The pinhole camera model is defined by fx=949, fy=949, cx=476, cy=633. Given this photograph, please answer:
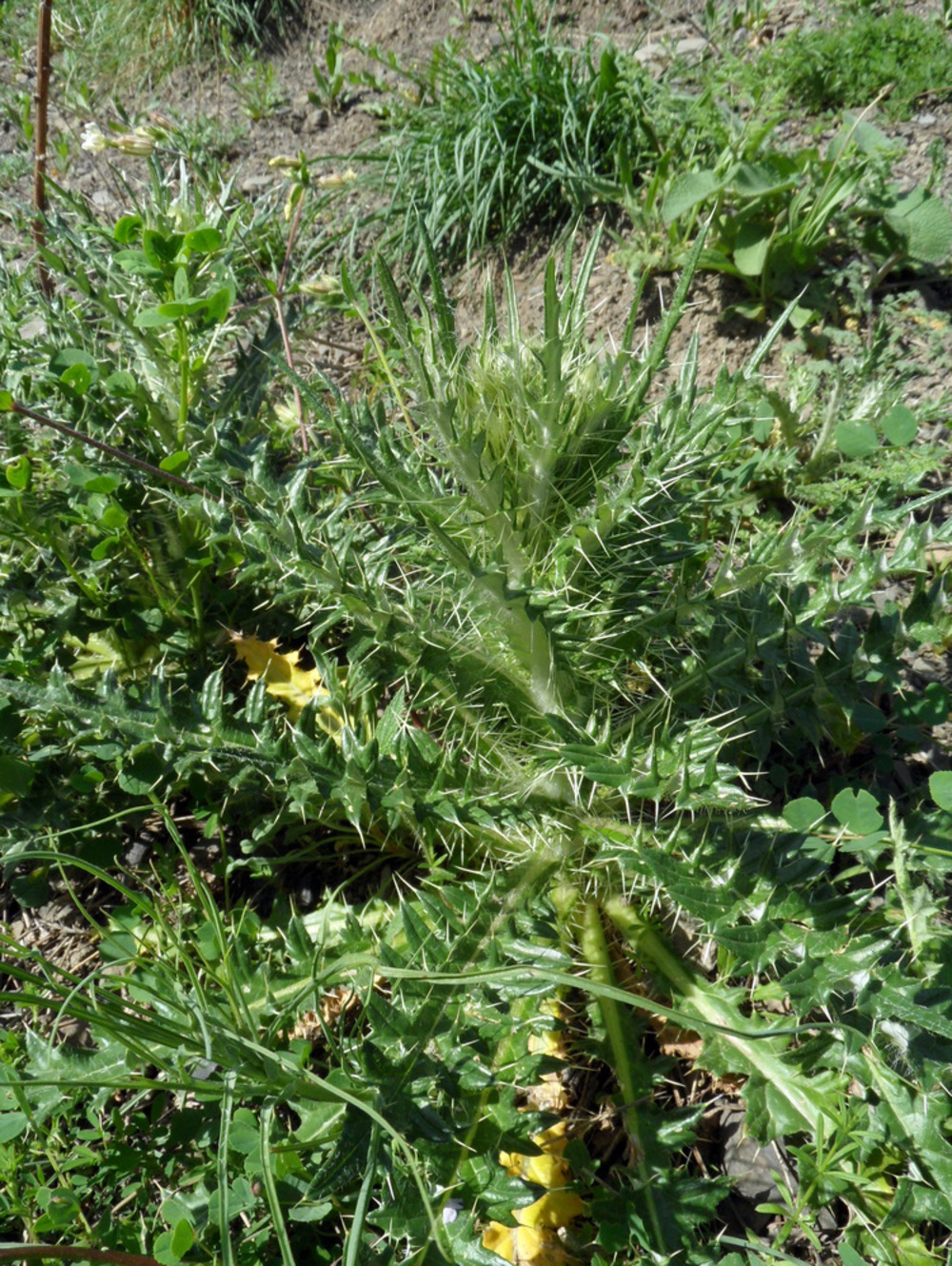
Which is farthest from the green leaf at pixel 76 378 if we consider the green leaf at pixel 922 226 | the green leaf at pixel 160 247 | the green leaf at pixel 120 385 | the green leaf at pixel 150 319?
the green leaf at pixel 922 226

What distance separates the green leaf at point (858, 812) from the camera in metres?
1.71

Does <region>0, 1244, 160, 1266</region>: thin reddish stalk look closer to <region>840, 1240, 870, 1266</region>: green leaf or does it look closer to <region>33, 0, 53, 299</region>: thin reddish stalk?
<region>840, 1240, 870, 1266</region>: green leaf

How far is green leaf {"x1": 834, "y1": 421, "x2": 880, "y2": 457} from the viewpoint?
228cm

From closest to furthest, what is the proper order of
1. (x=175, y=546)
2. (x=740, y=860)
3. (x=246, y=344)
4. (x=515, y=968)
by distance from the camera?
1. (x=515, y=968)
2. (x=740, y=860)
3. (x=175, y=546)
4. (x=246, y=344)

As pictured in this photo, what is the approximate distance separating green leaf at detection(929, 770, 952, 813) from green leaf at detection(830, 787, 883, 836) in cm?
12

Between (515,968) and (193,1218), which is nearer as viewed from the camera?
(515,968)

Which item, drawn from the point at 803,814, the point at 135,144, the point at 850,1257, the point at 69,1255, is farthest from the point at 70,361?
the point at 850,1257

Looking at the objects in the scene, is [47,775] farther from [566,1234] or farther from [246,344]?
[246,344]

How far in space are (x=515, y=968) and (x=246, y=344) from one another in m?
2.59

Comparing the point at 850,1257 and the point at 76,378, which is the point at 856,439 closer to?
the point at 850,1257

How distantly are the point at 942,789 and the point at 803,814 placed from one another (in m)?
0.26

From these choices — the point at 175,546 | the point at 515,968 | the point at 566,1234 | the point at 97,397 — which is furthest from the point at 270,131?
the point at 566,1234

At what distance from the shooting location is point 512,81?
11.3ft

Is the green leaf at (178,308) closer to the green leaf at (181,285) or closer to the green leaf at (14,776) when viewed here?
the green leaf at (181,285)
